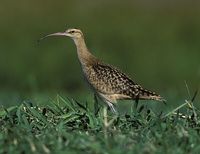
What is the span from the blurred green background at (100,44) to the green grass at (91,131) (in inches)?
360

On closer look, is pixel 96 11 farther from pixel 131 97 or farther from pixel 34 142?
pixel 34 142

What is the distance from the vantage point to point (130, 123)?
7.76m

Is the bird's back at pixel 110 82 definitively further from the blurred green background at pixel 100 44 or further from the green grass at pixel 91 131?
the blurred green background at pixel 100 44

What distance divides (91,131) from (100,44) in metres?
12.9

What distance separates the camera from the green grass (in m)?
6.46

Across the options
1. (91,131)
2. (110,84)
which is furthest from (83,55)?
(91,131)

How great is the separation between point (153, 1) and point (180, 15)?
2722mm

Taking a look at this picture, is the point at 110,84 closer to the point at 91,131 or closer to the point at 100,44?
the point at 91,131

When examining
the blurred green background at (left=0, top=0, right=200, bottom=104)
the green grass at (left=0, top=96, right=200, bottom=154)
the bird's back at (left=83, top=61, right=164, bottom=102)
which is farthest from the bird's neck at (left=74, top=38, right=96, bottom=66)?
the blurred green background at (left=0, top=0, right=200, bottom=104)

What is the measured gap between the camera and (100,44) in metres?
20.3

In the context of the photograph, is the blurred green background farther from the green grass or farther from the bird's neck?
the green grass

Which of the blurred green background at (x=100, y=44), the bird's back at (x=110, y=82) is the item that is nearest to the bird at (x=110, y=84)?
the bird's back at (x=110, y=82)

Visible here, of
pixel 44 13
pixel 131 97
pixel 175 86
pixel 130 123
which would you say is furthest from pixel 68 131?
pixel 44 13

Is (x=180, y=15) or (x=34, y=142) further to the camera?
(x=180, y=15)
